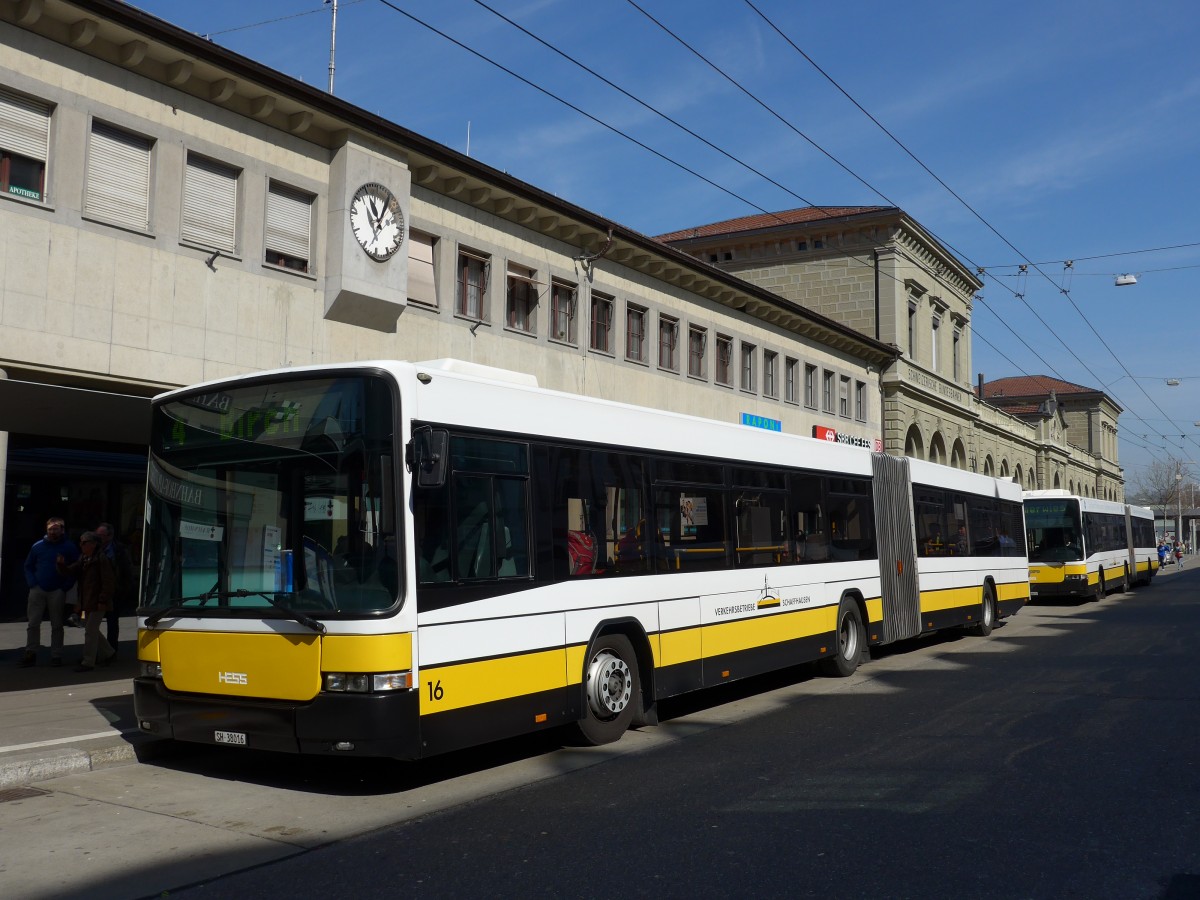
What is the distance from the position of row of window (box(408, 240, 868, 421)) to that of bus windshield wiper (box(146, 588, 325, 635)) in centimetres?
1239

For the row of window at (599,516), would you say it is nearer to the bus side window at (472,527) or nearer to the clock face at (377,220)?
the bus side window at (472,527)

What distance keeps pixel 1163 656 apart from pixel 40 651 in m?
16.0

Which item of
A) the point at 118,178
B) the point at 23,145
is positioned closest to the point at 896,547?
the point at 118,178

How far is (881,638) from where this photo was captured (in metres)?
15.6

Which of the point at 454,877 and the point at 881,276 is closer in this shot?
the point at 454,877

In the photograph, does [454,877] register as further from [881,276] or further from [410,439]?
[881,276]

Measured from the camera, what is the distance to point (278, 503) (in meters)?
8.00

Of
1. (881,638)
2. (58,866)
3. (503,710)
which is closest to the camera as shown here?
(58,866)

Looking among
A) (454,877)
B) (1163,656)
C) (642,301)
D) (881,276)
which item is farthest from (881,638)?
(881,276)

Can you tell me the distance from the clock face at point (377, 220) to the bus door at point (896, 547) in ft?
28.3

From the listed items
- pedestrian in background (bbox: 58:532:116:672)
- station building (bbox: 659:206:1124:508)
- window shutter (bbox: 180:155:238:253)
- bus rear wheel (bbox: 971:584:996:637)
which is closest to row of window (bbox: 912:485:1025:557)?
bus rear wheel (bbox: 971:584:996:637)

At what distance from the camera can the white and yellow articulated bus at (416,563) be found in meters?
7.57

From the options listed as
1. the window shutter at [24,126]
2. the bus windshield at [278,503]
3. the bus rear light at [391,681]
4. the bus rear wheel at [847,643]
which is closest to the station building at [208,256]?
the window shutter at [24,126]

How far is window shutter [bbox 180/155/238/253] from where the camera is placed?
1628 cm
